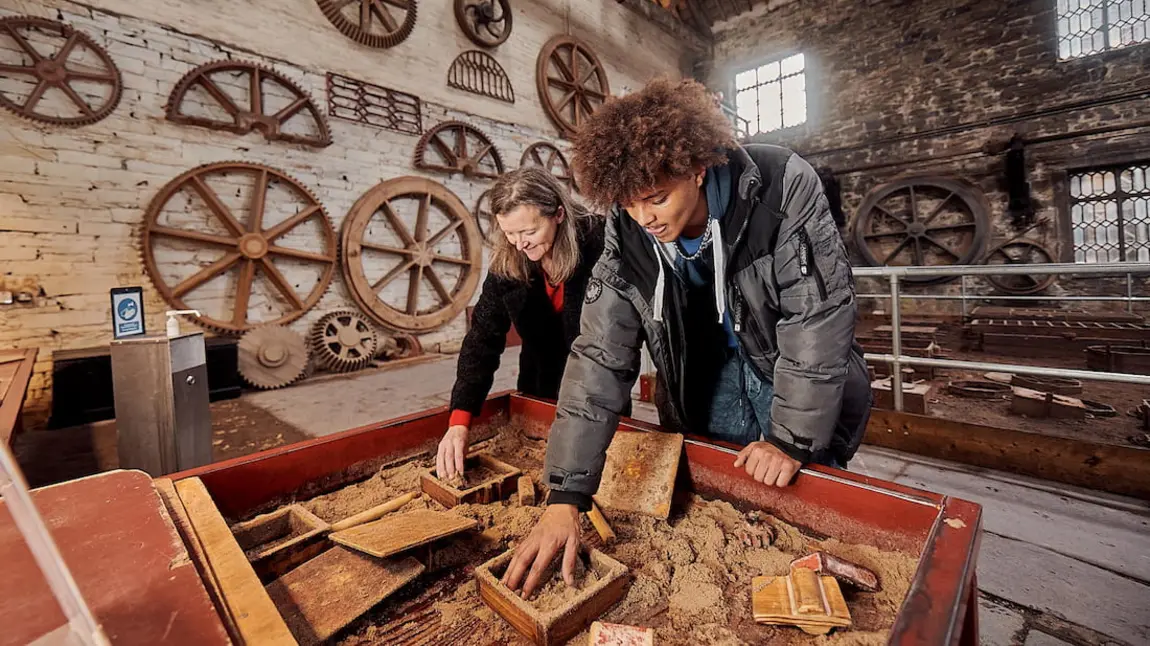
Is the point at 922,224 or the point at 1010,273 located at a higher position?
the point at 922,224

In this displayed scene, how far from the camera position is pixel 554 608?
0.86 m

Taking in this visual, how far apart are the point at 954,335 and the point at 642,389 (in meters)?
4.69

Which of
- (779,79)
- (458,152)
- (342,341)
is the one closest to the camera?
(342,341)

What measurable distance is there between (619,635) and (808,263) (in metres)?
0.86

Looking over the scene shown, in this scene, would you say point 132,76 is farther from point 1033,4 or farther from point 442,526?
point 1033,4

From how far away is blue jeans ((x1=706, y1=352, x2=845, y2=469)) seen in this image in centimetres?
154

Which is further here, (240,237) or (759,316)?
(240,237)

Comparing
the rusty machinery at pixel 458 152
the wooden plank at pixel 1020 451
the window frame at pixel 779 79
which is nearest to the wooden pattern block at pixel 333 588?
the wooden plank at pixel 1020 451

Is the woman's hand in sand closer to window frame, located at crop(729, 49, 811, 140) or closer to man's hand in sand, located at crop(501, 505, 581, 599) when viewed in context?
man's hand in sand, located at crop(501, 505, 581, 599)

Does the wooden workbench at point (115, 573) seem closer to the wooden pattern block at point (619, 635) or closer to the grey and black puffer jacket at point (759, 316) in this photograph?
the wooden pattern block at point (619, 635)

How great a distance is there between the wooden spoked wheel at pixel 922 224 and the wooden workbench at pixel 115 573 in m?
10.5

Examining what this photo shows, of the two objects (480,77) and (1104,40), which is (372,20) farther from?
(1104,40)

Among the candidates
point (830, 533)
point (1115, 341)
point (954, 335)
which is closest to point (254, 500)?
point (830, 533)

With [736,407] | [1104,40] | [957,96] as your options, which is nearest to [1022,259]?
[957,96]
